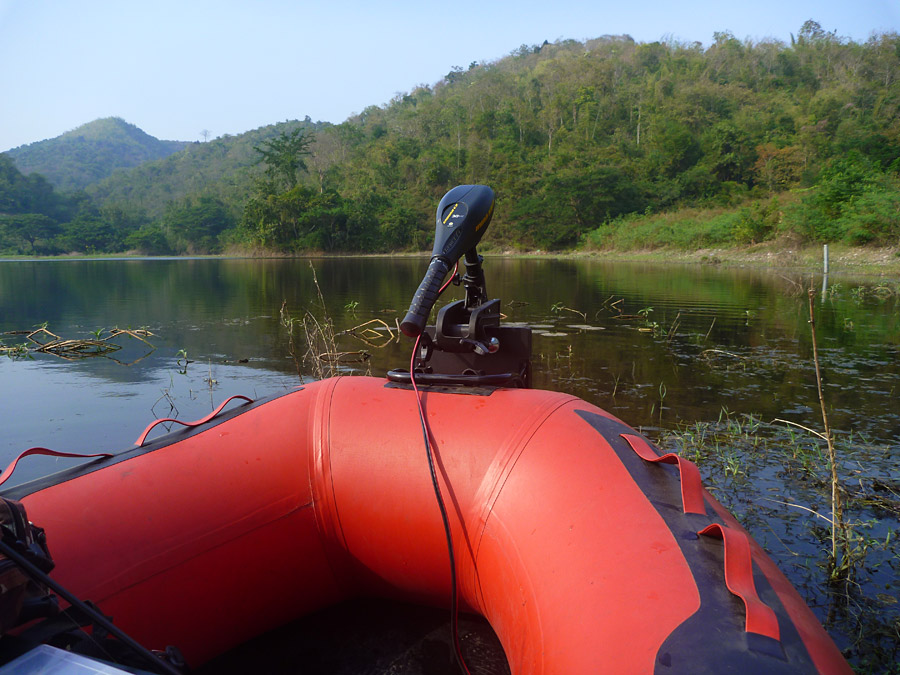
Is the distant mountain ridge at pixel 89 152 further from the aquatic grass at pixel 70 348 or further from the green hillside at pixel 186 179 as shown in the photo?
the aquatic grass at pixel 70 348

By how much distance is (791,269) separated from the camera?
71.6 feet

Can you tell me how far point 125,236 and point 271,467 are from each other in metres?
78.7

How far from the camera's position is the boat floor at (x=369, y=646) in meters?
2.05

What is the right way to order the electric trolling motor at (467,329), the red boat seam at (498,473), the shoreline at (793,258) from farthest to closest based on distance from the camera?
1. the shoreline at (793,258)
2. the electric trolling motor at (467,329)
3. the red boat seam at (498,473)

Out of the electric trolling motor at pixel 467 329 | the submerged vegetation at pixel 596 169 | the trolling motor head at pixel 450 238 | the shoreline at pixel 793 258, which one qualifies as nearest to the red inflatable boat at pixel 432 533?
the electric trolling motor at pixel 467 329

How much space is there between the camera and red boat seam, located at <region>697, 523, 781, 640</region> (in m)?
1.08

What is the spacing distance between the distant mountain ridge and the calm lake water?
107 m

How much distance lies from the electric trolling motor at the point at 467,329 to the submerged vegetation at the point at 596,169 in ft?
81.2

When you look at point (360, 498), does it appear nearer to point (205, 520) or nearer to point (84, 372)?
point (205, 520)

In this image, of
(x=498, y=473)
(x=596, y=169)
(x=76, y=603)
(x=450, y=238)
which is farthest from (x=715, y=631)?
(x=596, y=169)

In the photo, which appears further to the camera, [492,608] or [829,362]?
[829,362]

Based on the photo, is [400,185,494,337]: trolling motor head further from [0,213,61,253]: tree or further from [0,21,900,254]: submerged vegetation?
[0,213,61,253]: tree

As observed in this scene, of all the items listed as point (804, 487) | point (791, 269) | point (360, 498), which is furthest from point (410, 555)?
point (791, 269)

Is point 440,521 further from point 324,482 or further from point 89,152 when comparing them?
point 89,152
